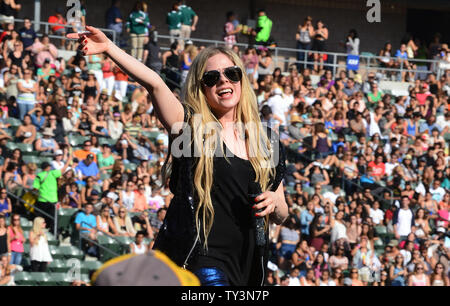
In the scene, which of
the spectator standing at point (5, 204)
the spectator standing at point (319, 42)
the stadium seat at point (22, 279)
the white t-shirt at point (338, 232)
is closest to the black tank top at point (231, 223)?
the stadium seat at point (22, 279)

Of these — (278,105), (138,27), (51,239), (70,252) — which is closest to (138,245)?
(70,252)

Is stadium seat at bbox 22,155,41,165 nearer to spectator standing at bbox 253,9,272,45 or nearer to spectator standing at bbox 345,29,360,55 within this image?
spectator standing at bbox 253,9,272,45

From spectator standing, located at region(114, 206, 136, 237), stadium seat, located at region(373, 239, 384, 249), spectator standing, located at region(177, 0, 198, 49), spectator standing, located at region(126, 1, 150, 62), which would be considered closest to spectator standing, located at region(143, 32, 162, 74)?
spectator standing, located at region(126, 1, 150, 62)

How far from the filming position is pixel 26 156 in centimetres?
1287

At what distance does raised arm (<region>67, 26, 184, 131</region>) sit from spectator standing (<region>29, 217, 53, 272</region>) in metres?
8.32

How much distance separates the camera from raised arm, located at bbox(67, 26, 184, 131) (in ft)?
10.7

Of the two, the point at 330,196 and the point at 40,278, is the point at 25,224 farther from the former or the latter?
the point at 330,196

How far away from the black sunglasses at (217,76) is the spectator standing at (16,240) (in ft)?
26.4

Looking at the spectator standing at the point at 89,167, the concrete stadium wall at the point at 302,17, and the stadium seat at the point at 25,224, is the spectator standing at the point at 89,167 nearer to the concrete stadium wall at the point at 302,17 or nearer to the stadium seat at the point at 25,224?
the stadium seat at the point at 25,224

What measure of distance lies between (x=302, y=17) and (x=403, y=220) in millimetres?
9241

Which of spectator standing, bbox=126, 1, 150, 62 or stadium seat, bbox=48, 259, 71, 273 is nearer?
stadium seat, bbox=48, 259, 71, 273

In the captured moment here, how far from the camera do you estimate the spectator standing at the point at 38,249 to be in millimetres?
11461
